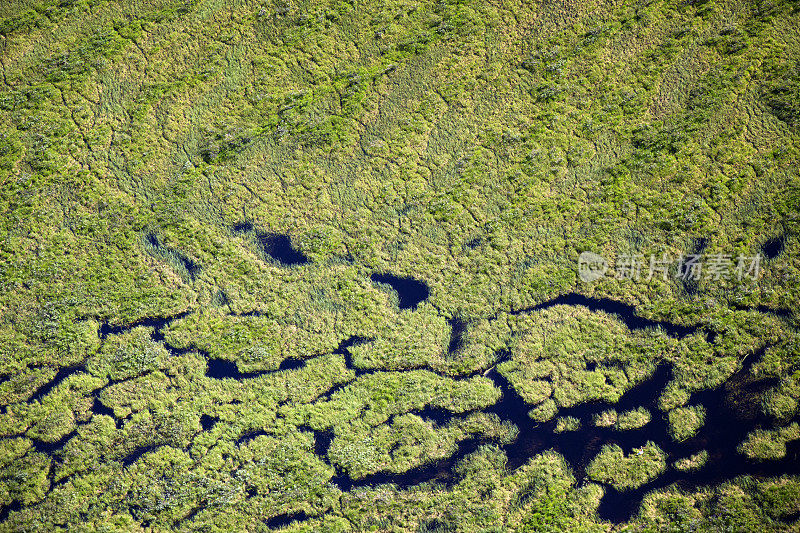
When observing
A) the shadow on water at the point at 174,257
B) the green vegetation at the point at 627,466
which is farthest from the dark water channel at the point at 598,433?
the shadow on water at the point at 174,257

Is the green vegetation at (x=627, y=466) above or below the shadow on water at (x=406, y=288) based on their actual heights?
below

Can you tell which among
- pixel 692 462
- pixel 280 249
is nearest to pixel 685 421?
pixel 692 462

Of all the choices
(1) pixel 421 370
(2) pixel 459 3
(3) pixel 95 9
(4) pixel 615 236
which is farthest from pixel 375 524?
(3) pixel 95 9

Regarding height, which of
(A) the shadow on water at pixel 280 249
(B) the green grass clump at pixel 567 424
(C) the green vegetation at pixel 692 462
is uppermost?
(A) the shadow on water at pixel 280 249

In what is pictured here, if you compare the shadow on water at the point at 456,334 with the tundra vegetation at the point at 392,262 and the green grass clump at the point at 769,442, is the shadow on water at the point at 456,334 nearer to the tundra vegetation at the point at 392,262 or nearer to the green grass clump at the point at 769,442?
the tundra vegetation at the point at 392,262

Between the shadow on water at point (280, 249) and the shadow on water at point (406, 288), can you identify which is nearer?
the shadow on water at point (406, 288)

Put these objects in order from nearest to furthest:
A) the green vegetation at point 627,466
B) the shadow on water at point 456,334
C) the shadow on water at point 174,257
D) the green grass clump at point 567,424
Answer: the green vegetation at point 627,466 → the green grass clump at point 567,424 → the shadow on water at point 456,334 → the shadow on water at point 174,257

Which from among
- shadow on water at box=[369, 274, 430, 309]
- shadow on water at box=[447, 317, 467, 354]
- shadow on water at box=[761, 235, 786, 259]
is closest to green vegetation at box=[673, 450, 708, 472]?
shadow on water at box=[761, 235, 786, 259]
